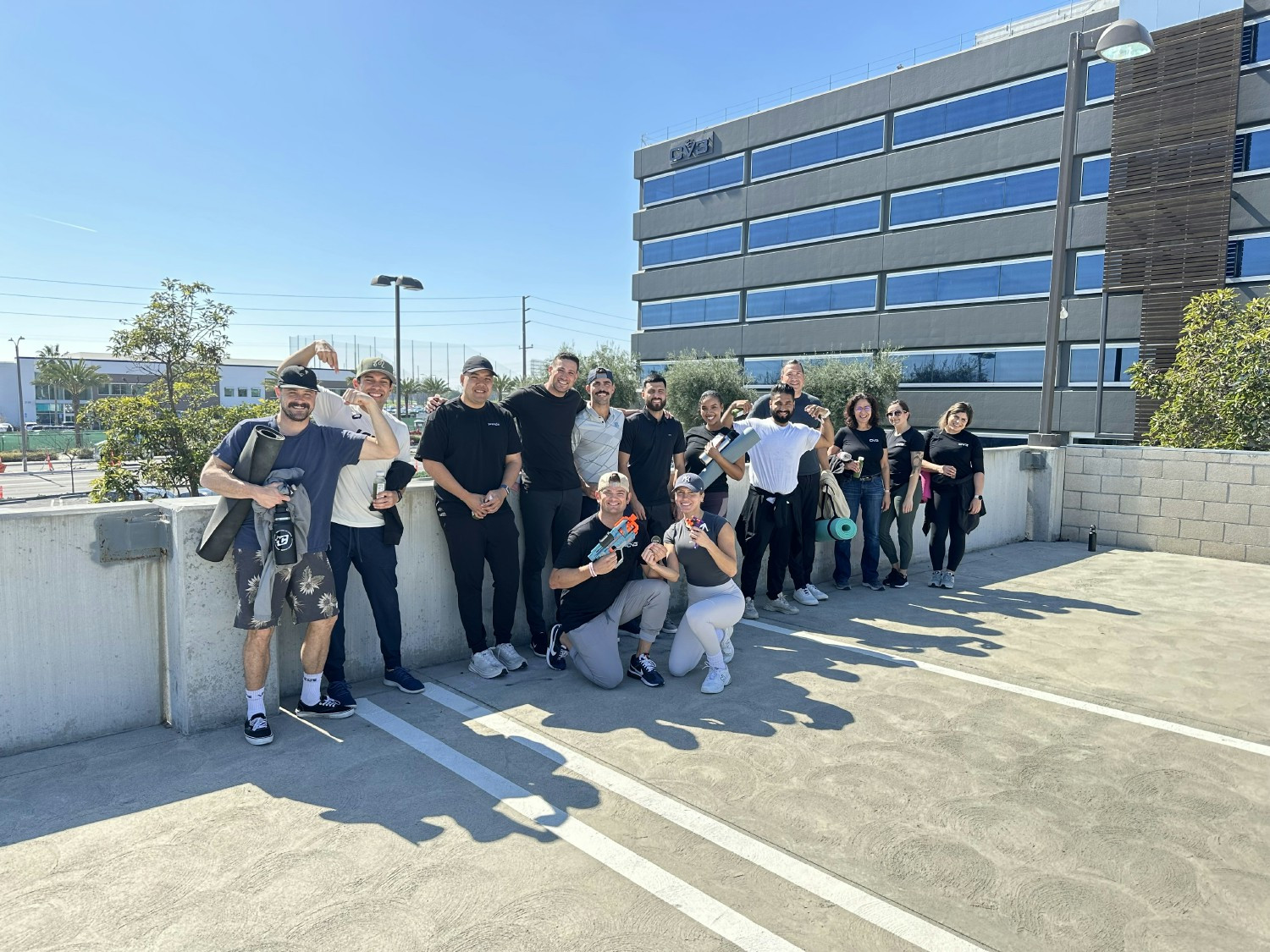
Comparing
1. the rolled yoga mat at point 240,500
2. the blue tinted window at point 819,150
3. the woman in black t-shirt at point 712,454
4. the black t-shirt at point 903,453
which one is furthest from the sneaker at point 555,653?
the blue tinted window at point 819,150

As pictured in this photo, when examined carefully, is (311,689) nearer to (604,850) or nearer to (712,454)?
(604,850)

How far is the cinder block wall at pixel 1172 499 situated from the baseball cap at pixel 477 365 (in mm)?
8733

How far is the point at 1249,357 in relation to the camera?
10055mm

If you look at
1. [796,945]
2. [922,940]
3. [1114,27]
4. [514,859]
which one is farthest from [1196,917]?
[1114,27]

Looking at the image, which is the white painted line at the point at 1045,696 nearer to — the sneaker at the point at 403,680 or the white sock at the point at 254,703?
the sneaker at the point at 403,680

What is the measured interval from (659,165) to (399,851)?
54.0 m

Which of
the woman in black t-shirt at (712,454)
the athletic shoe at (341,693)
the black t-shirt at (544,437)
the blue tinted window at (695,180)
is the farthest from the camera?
the blue tinted window at (695,180)

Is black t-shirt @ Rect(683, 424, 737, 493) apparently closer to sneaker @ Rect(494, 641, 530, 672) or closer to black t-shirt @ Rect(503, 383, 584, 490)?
black t-shirt @ Rect(503, 383, 584, 490)

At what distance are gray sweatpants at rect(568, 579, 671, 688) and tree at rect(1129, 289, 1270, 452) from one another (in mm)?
8962

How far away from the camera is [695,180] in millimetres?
50250

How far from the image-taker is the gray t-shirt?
5008mm

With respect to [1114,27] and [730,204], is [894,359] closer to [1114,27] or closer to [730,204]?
[730,204]

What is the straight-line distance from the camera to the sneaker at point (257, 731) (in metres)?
3.90

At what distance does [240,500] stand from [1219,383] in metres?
11.7
